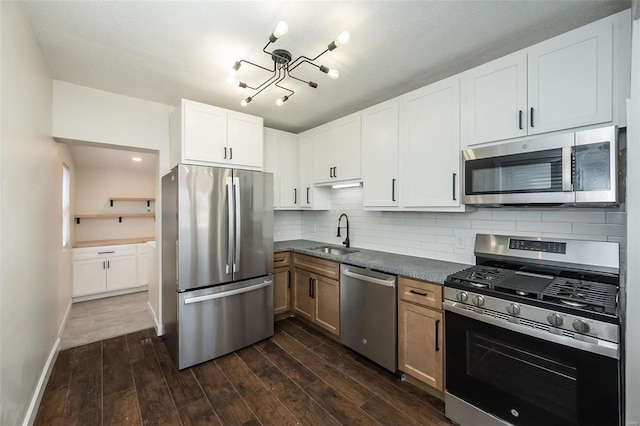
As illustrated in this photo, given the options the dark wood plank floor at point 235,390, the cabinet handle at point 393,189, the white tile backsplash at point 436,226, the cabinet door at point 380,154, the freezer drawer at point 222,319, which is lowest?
the dark wood plank floor at point 235,390

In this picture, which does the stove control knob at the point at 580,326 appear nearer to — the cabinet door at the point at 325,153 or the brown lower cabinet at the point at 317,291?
the brown lower cabinet at the point at 317,291

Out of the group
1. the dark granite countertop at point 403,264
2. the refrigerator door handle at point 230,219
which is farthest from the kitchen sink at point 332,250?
the refrigerator door handle at point 230,219

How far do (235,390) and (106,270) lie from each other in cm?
365

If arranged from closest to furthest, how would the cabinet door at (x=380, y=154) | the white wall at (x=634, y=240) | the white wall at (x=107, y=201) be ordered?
the white wall at (x=634, y=240), the cabinet door at (x=380, y=154), the white wall at (x=107, y=201)

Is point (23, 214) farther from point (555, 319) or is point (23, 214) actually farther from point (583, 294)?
point (583, 294)

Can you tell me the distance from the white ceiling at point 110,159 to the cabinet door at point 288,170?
177 centimetres

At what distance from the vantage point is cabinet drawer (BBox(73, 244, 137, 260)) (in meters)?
4.27

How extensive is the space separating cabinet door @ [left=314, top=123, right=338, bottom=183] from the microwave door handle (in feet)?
6.86

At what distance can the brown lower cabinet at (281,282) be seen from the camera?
341 centimetres

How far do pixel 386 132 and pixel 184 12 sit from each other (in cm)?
185

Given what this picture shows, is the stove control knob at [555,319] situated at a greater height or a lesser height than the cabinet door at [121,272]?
greater

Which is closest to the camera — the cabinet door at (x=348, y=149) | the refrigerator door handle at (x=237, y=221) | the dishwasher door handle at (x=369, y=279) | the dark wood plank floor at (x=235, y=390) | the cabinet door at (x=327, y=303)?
the dark wood plank floor at (x=235, y=390)

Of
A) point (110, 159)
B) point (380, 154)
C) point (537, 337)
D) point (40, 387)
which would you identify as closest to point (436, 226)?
point (380, 154)

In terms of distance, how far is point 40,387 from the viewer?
2.07 meters
